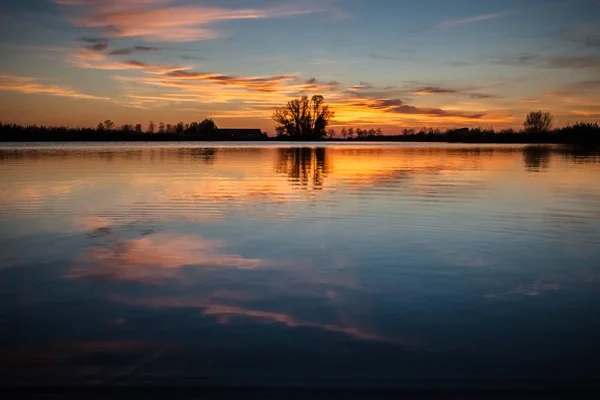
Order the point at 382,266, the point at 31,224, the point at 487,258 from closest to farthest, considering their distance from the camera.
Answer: the point at 382,266
the point at 487,258
the point at 31,224

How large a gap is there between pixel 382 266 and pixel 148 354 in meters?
5.03

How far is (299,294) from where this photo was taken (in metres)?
7.95

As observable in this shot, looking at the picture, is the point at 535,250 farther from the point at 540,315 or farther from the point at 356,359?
the point at 356,359

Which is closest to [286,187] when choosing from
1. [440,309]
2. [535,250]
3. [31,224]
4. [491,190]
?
[491,190]

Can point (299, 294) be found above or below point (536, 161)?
below

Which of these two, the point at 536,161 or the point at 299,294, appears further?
the point at 536,161

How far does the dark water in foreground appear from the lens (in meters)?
5.52

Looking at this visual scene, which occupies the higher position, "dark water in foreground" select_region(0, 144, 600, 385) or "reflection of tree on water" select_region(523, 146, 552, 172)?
"reflection of tree on water" select_region(523, 146, 552, 172)

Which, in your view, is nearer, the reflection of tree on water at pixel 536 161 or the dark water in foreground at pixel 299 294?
the dark water in foreground at pixel 299 294

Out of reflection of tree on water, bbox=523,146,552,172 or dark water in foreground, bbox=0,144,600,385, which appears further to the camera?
reflection of tree on water, bbox=523,146,552,172

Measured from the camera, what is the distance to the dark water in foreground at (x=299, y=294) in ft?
18.1

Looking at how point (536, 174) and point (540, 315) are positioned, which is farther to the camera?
point (536, 174)

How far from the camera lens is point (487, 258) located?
33.5ft

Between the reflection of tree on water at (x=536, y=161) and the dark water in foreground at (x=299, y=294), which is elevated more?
the reflection of tree on water at (x=536, y=161)
